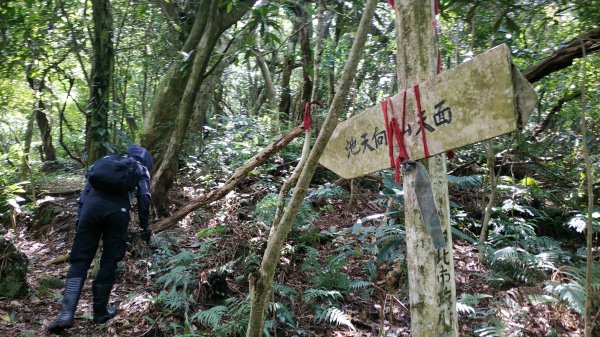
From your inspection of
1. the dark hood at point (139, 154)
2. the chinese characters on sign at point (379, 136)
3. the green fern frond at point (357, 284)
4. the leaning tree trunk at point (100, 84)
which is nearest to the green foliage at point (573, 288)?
the green fern frond at point (357, 284)

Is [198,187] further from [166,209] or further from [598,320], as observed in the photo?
[598,320]

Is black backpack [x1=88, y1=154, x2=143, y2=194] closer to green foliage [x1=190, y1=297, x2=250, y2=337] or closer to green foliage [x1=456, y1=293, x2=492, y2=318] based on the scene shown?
green foliage [x1=190, y1=297, x2=250, y2=337]

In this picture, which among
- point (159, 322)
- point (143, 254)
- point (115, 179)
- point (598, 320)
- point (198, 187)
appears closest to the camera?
point (598, 320)

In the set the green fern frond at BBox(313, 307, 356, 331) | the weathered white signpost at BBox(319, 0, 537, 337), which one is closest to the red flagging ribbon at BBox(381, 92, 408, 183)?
the weathered white signpost at BBox(319, 0, 537, 337)

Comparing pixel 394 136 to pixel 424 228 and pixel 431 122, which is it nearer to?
pixel 431 122

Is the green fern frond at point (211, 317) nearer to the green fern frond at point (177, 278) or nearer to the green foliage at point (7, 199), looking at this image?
the green fern frond at point (177, 278)

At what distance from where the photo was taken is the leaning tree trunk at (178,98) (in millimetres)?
6855

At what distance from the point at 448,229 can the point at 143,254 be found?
16.9 ft

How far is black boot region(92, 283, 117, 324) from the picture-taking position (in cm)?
452

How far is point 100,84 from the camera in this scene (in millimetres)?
6023

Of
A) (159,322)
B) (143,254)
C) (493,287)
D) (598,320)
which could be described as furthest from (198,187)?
(598,320)

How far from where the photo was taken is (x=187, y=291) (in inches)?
189

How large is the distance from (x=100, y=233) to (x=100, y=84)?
2.37m

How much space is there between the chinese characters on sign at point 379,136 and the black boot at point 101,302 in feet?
11.7
